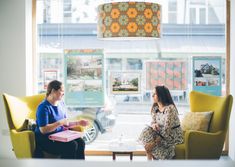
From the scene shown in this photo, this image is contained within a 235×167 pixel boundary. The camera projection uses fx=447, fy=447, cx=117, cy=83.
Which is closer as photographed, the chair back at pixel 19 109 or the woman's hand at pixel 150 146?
the woman's hand at pixel 150 146

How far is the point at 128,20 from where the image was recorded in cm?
356

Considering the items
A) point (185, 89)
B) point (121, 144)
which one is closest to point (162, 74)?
point (185, 89)

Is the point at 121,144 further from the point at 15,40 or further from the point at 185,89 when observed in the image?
the point at 15,40

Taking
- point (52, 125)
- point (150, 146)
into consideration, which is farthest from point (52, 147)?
point (150, 146)

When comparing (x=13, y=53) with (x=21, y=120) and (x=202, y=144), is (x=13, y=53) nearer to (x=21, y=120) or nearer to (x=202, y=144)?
(x=21, y=120)

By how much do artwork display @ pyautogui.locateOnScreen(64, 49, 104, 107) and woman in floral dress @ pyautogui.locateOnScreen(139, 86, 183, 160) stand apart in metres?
1.50

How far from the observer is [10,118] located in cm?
522

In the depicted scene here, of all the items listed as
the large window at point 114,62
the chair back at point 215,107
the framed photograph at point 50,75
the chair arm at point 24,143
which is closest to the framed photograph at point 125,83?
the large window at point 114,62

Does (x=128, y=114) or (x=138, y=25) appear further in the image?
(x=128, y=114)

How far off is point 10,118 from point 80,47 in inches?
68.4

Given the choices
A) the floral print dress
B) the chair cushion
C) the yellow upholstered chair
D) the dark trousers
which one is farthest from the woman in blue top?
the chair cushion

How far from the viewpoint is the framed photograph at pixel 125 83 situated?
6496mm

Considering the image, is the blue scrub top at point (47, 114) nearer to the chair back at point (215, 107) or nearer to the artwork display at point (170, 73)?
the chair back at point (215, 107)

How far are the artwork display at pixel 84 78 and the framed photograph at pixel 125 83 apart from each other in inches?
6.9
